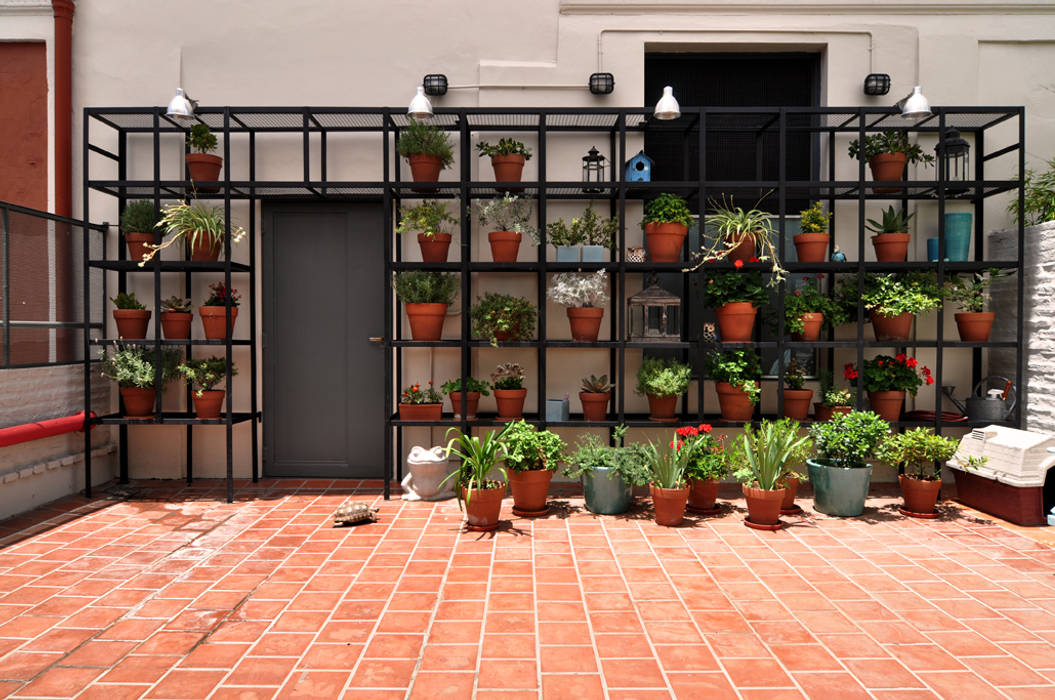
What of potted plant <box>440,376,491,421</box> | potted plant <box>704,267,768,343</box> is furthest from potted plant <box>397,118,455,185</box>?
potted plant <box>704,267,768,343</box>

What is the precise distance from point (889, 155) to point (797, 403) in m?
2.14

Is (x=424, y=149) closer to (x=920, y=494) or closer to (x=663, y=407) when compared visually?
(x=663, y=407)

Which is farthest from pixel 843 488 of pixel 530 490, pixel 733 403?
pixel 530 490

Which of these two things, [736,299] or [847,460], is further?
[736,299]

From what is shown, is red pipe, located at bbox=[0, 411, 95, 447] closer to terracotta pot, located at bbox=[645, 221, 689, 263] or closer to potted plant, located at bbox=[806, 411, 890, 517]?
terracotta pot, located at bbox=[645, 221, 689, 263]

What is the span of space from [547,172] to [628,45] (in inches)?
51.0

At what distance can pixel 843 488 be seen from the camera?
4.82 metres

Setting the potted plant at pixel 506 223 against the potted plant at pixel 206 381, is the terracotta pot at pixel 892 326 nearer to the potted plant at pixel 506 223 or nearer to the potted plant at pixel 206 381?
the potted plant at pixel 506 223

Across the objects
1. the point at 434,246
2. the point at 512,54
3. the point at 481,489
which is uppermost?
the point at 512,54

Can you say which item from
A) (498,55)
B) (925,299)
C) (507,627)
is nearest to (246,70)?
(498,55)

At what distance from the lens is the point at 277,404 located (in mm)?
6008

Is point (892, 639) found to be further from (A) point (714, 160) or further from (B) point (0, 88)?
(B) point (0, 88)

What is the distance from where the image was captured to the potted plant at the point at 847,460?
15.7ft

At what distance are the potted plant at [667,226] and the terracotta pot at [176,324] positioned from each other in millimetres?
3798
